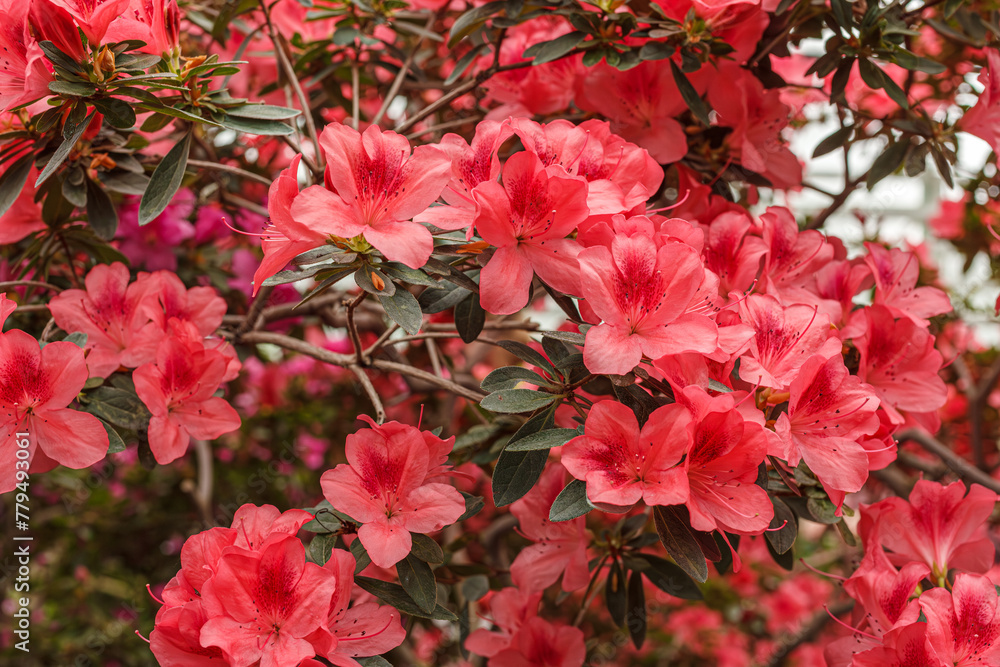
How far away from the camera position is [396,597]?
1001 mm

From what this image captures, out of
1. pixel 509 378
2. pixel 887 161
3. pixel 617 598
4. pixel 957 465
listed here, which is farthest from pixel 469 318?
pixel 957 465

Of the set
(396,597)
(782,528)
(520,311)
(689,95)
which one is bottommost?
(396,597)

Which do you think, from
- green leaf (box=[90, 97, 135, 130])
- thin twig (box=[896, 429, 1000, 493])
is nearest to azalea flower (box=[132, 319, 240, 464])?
green leaf (box=[90, 97, 135, 130])

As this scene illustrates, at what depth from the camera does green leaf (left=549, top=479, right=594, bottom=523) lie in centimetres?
89

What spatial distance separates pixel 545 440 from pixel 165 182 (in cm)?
70

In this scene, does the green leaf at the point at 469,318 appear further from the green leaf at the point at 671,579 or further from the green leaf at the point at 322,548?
the green leaf at the point at 671,579

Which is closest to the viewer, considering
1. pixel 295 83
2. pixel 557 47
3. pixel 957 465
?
pixel 557 47

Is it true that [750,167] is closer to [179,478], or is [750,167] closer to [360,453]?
[360,453]

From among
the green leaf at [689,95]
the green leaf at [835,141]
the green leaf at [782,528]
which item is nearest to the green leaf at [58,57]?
the green leaf at [689,95]

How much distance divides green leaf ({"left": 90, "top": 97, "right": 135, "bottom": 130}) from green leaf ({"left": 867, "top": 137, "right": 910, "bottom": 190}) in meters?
1.23

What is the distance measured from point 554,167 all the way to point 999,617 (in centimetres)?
83

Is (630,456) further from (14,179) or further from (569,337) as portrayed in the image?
(14,179)

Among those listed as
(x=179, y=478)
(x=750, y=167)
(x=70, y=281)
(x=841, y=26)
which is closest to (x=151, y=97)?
(x=70, y=281)

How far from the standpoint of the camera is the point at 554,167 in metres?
0.90
